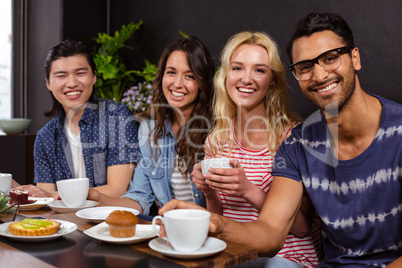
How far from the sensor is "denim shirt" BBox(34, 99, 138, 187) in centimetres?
247

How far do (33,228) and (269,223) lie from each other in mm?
769

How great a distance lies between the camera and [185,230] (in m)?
0.98

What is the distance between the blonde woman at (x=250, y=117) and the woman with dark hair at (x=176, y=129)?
17cm

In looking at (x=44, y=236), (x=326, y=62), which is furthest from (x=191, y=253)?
(x=326, y=62)

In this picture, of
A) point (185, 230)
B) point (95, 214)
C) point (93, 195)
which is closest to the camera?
point (185, 230)

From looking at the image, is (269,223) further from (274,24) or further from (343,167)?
(274,24)

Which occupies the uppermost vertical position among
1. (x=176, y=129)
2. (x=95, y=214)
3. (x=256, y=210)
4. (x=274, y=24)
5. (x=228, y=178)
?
(x=274, y=24)

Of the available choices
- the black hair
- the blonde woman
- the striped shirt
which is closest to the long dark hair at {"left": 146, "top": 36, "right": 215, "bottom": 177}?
the blonde woman

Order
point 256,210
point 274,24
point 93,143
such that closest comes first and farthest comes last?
1. point 256,210
2. point 93,143
3. point 274,24

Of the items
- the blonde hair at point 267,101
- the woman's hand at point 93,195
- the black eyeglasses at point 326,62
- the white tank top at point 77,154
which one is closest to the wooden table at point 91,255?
the woman's hand at point 93,195

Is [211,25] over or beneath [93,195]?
over

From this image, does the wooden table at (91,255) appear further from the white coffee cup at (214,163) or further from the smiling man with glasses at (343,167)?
the white coffee cup at (214,163)

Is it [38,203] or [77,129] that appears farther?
[77,129]

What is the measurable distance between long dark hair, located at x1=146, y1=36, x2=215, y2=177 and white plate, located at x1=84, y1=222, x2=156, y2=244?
3.44ft
